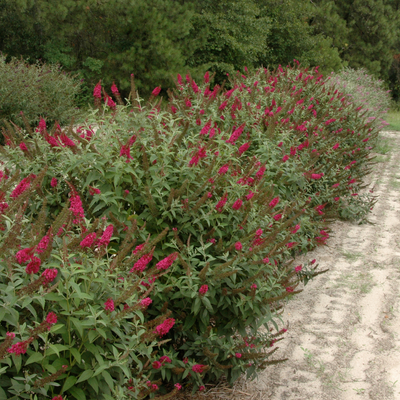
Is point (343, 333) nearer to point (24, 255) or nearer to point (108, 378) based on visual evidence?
point (108, 378)

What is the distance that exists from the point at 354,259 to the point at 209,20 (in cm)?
1453

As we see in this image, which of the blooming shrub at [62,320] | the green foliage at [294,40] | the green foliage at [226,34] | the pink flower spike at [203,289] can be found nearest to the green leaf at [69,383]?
the blooming shrub at [62,320]

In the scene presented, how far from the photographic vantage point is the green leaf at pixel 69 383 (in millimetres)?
1769

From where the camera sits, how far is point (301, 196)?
4.96 meters

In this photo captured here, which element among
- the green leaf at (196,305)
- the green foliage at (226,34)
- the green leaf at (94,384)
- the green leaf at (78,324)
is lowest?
the green leaf at (196,305)

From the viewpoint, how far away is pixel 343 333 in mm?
3928

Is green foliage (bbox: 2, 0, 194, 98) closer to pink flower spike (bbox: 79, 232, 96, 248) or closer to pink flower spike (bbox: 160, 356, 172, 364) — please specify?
pink flower spike (bbox: 160, 356, 172, 364)

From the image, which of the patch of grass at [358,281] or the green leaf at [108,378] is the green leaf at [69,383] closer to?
the green leaf at [108,378]

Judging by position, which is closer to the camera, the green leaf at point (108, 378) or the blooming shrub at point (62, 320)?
the blooming shrub at point (62, 320)

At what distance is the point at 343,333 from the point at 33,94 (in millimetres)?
9953

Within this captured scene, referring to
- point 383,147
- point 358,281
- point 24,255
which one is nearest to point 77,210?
point 24,255

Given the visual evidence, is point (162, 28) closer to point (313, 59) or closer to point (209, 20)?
point (209, 20)

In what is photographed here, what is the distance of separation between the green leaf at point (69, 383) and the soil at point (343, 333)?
1.44m

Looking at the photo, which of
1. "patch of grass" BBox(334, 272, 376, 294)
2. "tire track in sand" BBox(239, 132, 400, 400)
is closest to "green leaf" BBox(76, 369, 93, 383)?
"tire track in sand" BBox(239, 132, 400, 400)
